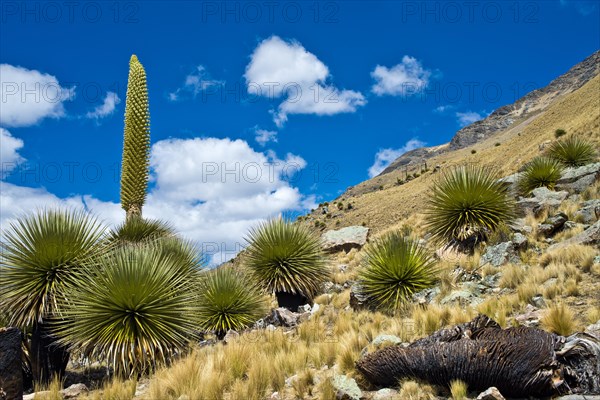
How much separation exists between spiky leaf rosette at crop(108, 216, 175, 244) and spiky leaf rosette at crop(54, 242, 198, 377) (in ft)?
11.1

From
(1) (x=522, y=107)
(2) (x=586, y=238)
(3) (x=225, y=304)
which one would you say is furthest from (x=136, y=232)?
(1) (x=522, y=107)

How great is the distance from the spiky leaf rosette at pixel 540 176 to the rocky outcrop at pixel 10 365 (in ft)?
53.5

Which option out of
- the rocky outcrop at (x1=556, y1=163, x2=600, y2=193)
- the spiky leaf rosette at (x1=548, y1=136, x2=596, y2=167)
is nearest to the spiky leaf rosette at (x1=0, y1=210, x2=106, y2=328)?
the rocky outcrop at (x1=556, y1=163, x2=600, y2=193)

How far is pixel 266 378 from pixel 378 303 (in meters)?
4.96

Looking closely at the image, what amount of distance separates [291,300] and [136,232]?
4831 mm

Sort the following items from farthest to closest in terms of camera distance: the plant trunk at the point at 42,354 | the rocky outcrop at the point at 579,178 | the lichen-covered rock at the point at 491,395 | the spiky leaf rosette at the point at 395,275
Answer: the rocky outcrop at the point at 579,178, the spiky leaf rosette at the point at 395,275, the plant trunk at the point at 42,354, the lichen-covered rock at the point at 491,395

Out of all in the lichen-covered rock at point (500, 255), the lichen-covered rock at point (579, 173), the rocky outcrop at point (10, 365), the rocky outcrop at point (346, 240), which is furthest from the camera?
the rocky outcrop at point (346, 240)

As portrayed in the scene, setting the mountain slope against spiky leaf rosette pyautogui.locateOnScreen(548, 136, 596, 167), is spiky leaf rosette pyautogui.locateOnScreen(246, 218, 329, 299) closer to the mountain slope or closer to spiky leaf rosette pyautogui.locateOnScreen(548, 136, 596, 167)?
spiky leaf rosette pyautogui.locateOnScreen(548, 136, 596, 167)

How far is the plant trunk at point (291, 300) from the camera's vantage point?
45.6ft

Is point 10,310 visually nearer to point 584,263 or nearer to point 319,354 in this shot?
point 319,354

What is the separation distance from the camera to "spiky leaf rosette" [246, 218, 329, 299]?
1352 cm

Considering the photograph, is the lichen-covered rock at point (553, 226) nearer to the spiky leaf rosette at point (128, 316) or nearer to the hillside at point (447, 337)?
the hillside at point (447, 337)

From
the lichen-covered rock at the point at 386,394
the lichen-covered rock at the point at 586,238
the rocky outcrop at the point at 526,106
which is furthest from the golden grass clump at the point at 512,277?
the rocky outcrop at the point at 526,106

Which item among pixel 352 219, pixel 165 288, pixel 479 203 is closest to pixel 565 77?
pixel 352 219
